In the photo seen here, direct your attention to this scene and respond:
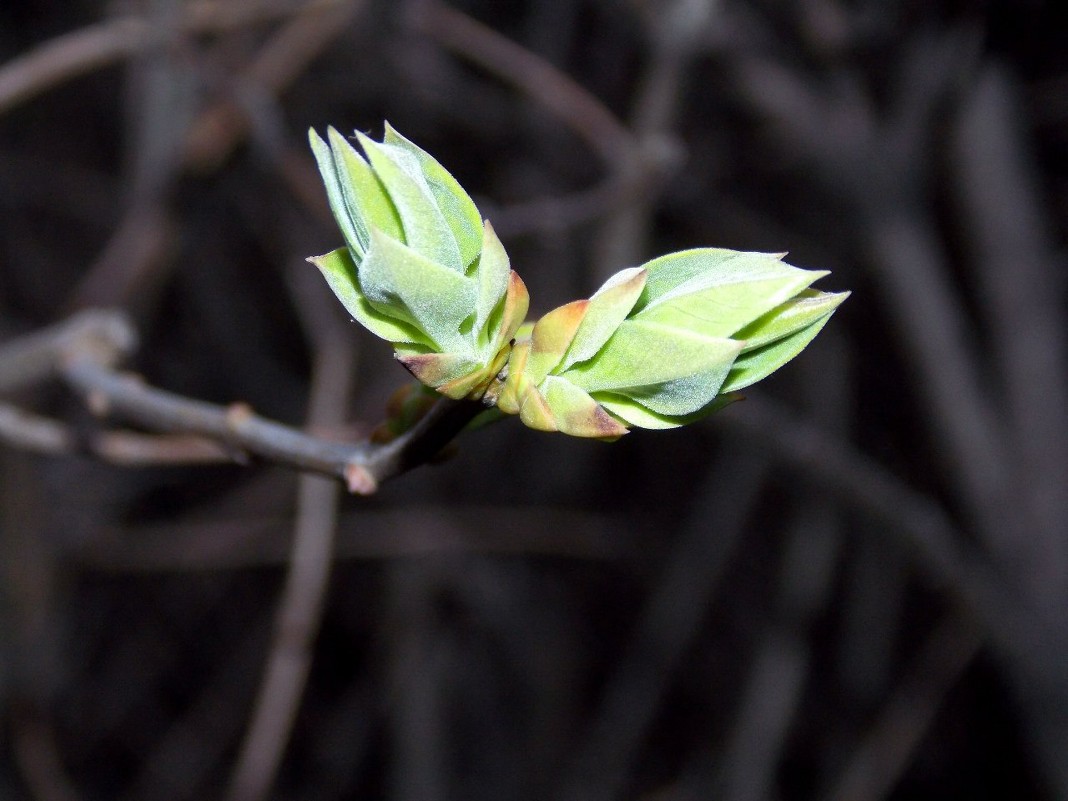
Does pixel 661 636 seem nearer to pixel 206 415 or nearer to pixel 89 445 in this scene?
pixel 89 445

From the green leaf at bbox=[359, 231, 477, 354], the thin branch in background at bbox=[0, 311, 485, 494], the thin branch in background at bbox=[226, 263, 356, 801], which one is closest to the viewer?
the green leaf at bbox=[359, 231, 477, 354]

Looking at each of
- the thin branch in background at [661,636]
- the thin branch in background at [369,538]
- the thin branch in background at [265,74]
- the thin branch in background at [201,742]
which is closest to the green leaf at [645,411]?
the thin branch in background at [265,74]

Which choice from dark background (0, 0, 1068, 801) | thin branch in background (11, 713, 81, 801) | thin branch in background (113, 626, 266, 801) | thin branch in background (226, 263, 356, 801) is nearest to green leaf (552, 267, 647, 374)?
dark background (0, 0, 1068, 801)

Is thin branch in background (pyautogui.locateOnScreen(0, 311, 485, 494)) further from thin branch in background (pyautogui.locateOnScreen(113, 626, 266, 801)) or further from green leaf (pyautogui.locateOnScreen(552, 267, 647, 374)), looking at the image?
thin branch in background (pyautogui.locateOnScreen(113, 626, 266, 801))

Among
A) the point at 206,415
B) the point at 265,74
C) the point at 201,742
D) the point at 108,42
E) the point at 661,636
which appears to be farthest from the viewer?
the point at 201,742

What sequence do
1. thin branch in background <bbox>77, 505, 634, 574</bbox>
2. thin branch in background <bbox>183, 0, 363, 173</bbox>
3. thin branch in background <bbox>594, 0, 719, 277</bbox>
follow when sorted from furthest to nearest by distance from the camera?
1. thin branch in background <bbox>77, 505, 634, 574</bbox>
2. thin branch in background <bbox>183, 0, 363, 173</bbox>
3. thin branch in background <bbox>594, 0, 719, 277</bbox>

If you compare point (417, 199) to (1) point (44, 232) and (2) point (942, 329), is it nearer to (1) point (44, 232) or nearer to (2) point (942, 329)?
(2) point (942, 329)

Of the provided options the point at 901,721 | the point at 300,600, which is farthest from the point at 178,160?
the point at 901,721

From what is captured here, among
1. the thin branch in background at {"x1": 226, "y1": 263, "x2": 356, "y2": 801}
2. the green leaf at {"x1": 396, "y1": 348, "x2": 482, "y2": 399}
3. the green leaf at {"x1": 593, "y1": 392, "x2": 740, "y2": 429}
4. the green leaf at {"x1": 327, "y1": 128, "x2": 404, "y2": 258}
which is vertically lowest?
the thin branch in background at {"x1": 226, "y1": 263, "x2": 356, "y2": 801}
